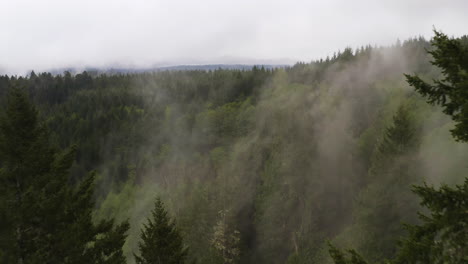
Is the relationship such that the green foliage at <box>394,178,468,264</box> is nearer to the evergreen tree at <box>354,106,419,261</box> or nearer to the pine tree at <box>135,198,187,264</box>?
the pine tree at <box>135,198,187,264</box>

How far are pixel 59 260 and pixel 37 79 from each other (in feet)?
606

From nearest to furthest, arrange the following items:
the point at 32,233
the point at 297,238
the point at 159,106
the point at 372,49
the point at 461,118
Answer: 1. the point at 461,118
2. the point at 32,233
3. the point at 297,238
4. the point at 372,49
5. the point at 159,106

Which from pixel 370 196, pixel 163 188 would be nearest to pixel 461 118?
pixel 370 196

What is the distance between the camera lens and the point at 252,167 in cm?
6003

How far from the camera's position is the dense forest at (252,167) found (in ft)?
31.9

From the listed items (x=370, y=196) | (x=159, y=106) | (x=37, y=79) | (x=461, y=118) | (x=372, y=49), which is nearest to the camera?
(x=461, y=118)

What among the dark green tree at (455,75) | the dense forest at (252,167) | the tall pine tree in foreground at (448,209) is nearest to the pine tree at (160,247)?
the dense forest at (252,167)

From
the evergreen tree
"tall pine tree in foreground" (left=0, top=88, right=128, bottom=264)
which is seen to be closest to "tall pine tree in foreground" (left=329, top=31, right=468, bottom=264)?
"tall pine tree in foreground" (left=0, top=88, right=128, bottom=264)

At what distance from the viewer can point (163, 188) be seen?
7238 cm

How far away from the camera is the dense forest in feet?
31.9

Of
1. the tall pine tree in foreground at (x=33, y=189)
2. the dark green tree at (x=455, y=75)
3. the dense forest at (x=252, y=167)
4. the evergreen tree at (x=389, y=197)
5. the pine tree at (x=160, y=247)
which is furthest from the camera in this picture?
the evergreen tree at (x=389, y=197)

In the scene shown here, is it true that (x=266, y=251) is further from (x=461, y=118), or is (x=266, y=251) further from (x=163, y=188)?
(x=461, y=118)

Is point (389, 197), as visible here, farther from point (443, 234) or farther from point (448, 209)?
point (443, 234)

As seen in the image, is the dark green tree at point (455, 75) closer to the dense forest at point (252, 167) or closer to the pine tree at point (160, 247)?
the dense forest at point (252, 167)
